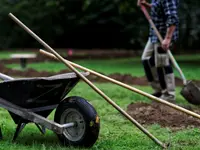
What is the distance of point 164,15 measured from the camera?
8.12 meters

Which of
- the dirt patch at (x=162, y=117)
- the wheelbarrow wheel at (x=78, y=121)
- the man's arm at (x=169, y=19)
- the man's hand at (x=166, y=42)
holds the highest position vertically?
the man's arm at (x=169, y=19)

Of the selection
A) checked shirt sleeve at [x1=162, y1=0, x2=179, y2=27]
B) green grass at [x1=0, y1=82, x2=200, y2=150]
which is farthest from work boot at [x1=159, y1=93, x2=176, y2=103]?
green grass at [x1=0, y1=82, x2=200, y2=150]

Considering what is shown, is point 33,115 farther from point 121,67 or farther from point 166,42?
point 121,67

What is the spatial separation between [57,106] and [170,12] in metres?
3.43

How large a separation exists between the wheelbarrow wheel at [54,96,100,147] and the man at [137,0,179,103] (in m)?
3.39

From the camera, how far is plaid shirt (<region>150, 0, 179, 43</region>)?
25.7 feet

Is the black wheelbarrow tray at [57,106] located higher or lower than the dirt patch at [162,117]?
higher

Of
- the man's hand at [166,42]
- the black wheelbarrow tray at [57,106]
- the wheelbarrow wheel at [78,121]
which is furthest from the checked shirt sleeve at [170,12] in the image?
the wheelbarrow wheel at [78,121]

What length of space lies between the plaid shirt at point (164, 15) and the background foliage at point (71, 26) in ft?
58.6

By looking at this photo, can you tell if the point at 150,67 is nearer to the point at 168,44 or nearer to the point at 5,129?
the point at 168,44

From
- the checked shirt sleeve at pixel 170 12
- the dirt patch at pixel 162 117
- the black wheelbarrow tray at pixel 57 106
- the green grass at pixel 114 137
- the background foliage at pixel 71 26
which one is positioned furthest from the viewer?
the background foliage at pixel 71 26

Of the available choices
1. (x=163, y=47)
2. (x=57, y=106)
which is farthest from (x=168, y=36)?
(x=57, y=106)

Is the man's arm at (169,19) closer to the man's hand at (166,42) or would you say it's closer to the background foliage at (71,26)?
the man's hand at (166,42)

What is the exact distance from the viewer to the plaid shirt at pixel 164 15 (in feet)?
25.7
